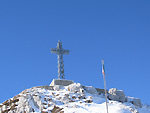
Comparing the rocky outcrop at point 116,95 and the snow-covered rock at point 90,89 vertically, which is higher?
the snow-covered rock at point 90,89

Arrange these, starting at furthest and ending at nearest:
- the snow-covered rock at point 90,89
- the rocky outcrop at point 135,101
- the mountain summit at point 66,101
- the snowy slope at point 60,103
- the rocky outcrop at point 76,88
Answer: the rocky outcrop at point 135,101 < the snow-covered rock at point 90,89 < the rocky outcrop at point 76,88 < the mountain summit at point 66,101 < the snowy slope at point 60,103

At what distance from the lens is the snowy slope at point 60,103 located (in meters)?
41.6

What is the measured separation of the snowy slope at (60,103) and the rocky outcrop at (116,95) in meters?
3.98

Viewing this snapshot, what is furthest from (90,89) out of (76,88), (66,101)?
(66,101)

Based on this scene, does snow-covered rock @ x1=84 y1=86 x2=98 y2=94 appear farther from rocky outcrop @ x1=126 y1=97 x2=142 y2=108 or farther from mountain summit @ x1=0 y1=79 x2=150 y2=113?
rocky outcrop @ x1=126 y1=97 x2=142 y2=108

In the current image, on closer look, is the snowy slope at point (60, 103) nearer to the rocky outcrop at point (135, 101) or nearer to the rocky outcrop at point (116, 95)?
the rocky outcrop at point (135, 101)

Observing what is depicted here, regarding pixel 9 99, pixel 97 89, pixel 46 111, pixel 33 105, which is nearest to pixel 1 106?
pixel 9 99

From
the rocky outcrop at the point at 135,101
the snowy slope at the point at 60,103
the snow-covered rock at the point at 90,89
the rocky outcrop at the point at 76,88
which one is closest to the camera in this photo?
the snowy slope at the point at 60,103

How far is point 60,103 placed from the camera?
43906 mm

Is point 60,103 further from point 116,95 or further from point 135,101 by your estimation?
point 135,101

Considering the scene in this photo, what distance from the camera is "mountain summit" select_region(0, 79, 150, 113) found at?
41812 mm

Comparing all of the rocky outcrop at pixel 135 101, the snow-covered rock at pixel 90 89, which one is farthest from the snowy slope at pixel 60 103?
the rocky outcrop at pixel 135 101

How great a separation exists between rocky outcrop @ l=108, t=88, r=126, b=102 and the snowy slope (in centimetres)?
398

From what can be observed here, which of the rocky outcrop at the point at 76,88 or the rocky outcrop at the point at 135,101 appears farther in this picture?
the rocky outcrop at the point at 135,101
